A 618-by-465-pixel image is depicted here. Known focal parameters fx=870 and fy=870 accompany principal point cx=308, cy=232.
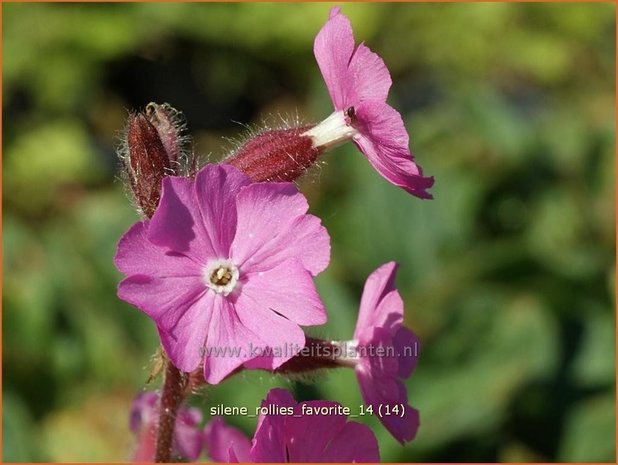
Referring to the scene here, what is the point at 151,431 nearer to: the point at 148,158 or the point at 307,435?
the point at 307,435

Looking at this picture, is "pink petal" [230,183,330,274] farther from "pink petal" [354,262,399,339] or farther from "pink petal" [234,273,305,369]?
"pink petal" [354,262,399,339]

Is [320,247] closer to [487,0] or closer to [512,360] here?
[512,360]

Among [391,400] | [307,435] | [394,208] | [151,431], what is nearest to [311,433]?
[307,435]

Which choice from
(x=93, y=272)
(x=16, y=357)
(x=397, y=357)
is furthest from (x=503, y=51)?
(x=397, y=357)

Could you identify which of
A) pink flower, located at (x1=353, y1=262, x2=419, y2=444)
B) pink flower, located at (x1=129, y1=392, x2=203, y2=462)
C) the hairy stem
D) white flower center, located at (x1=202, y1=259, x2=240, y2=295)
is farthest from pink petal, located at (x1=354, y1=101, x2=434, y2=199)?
pink flower, located at (x1=129, y1=392, x2=203, y2=462)

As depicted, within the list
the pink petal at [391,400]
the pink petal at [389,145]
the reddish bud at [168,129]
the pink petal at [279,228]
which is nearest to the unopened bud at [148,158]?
the reddish bud at [168,129]

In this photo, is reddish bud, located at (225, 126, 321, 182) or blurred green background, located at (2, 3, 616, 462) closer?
reddish bud, located at (225, 126, 321, 182)
